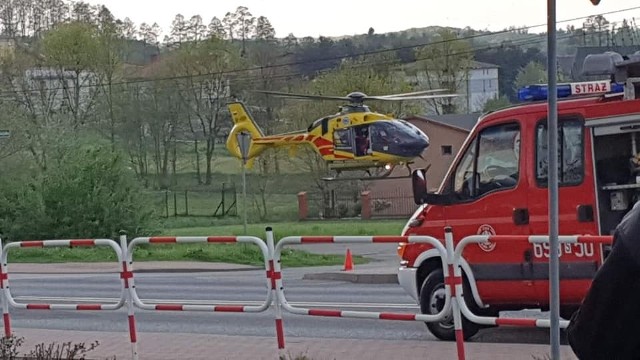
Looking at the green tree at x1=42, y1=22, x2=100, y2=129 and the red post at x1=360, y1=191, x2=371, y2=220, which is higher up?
the green tree at x1=42, y1=22, x2=100, y2=129

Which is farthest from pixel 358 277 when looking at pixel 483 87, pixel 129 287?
pixel 483 87

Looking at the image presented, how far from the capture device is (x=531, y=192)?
416 inches

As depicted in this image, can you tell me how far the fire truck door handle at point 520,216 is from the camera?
34.6 feet

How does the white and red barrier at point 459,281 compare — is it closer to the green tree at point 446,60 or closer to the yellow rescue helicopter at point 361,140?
the yellow rescue helicopter at point 361,140

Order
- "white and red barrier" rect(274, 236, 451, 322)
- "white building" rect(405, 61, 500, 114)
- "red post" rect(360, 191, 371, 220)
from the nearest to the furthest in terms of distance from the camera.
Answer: "white and red barrier" rect(274, 236, 451, 322), "red post" rect(360, 191, 371, 220), "white building" rect(405, 61, 500, 114)

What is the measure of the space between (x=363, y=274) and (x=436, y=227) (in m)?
10.6

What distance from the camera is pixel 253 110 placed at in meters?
68.0

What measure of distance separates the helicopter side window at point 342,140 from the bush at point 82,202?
6508 millimetres

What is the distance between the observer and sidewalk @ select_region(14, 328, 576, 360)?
990cm

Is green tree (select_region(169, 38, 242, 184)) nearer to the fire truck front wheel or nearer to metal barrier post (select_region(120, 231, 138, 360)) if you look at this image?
the fire truck front wheel

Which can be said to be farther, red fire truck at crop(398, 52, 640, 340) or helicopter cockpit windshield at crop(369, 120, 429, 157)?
helicopter cockpit windshield at crop(369, 120, 429, 157)

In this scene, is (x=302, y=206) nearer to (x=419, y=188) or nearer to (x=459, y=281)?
(x=419, y=188)

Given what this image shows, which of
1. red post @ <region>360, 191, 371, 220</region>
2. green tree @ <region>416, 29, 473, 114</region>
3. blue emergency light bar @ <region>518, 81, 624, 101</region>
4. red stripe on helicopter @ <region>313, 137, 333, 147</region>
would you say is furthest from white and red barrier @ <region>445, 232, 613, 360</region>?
green tree @ <region>416, 29, 473, 114</region>

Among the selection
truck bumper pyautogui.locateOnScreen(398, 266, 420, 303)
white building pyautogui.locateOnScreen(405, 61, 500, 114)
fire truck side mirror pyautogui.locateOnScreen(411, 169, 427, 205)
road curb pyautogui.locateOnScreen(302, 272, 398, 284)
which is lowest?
road curb pyautogui.locateOnScreen(302, 272, 398, 284)
